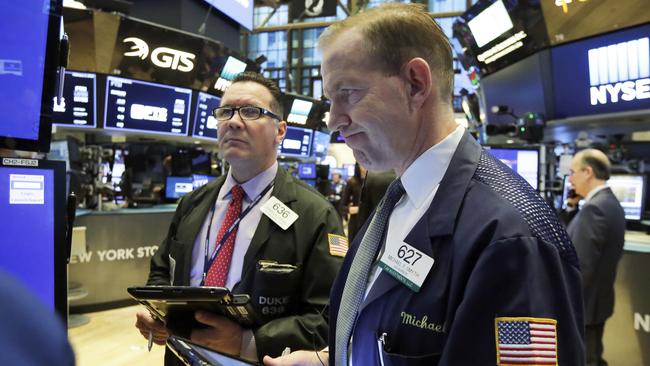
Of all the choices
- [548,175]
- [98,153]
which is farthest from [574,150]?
[98,153]

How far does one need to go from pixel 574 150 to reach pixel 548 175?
525 mm

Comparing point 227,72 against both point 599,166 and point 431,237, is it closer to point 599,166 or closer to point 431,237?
point 599,166

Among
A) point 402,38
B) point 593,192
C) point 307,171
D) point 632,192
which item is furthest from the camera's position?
point 307,171

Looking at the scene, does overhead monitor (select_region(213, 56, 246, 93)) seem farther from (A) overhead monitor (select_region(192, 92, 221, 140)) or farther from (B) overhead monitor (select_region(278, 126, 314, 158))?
(B) overhead monitor (select_region(278, 126, 314, 158))

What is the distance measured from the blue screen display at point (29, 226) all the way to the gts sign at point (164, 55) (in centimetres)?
535

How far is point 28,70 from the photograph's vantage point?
1.26 meters

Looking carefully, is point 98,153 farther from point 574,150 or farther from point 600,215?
point 574,150

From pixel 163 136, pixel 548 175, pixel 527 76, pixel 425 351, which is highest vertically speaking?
pixel 527 76

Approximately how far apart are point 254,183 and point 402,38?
44.2 inches

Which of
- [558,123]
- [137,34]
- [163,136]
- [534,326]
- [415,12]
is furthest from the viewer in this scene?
[163,136]

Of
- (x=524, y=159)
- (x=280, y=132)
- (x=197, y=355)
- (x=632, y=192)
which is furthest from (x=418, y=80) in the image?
(x=632, y=192)

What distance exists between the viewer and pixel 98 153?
6.31 metres

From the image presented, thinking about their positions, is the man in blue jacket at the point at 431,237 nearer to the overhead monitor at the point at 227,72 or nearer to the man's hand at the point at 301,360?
the man's hand at the point at 301,360

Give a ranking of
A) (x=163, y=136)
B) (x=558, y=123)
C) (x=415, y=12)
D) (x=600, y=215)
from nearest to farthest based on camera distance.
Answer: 1. (x=415, y=12)
2. (x=600, y=215)
3. (x=558, y=123)
4. (x=163, y=136)
